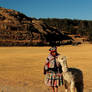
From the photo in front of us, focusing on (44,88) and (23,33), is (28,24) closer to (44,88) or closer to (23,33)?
(23,33)

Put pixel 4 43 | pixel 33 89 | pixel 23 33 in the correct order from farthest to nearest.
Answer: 1. pixel 23 33
2. pixel 4 43
3. pixel 33 89

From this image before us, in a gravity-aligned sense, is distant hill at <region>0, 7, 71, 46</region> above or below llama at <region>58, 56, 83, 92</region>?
above

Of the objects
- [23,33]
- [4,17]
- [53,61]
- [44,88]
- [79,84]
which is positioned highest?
[4,17]

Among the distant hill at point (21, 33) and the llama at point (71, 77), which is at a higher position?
the distant hill at point (21, 33)

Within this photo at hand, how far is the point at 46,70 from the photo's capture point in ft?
18.0

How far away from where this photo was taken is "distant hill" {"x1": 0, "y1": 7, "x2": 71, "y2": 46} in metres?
36.1

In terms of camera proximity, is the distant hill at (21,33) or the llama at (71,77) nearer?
the llama at (71,77)

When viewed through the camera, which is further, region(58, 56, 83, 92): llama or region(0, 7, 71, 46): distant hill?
region(0, 7, 71, 46): distant hill

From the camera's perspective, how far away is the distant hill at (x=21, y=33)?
118 feet

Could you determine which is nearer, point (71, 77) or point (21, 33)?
point (71, 77)

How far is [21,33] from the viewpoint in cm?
3800

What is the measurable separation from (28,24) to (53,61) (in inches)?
1436

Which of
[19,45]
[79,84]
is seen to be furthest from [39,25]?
[79,84]

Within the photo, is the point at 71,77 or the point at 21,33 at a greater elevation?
the point at 21,33
